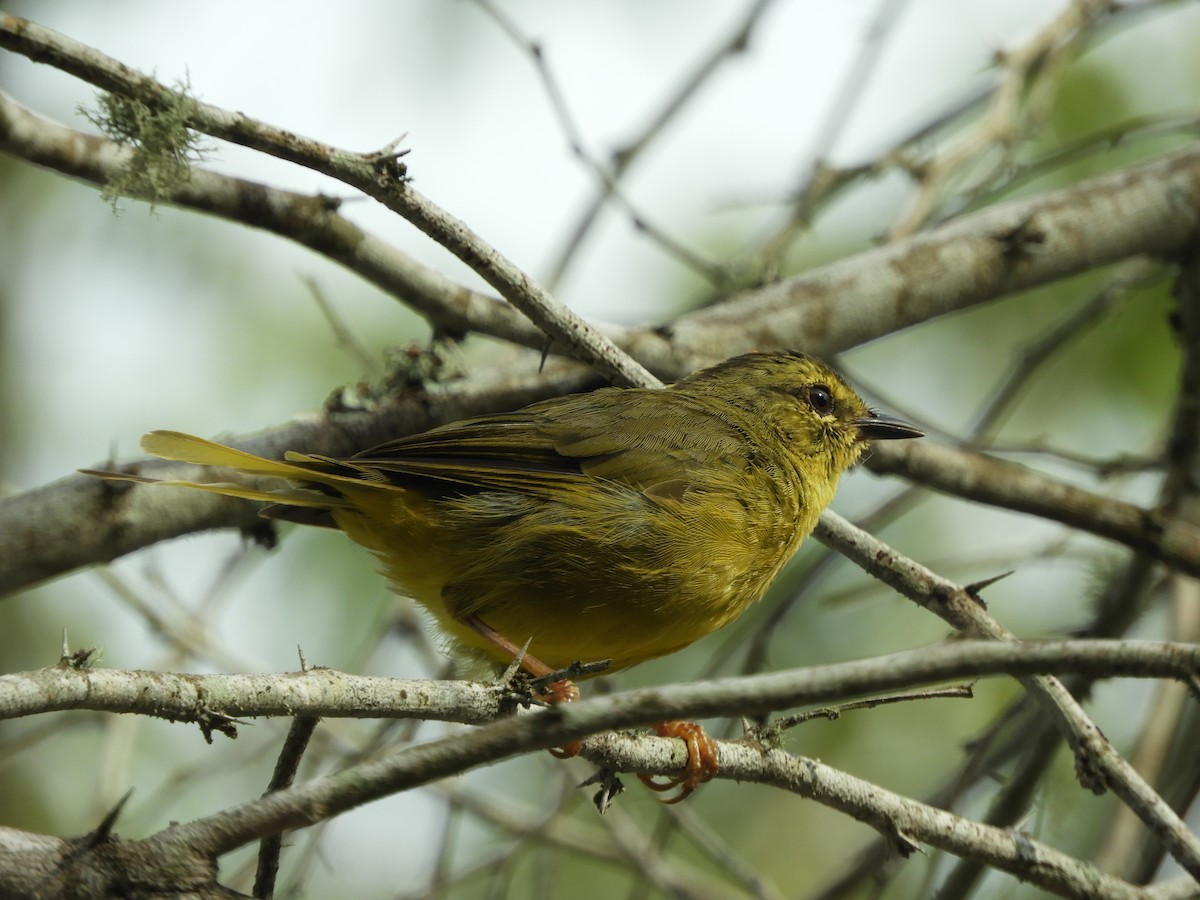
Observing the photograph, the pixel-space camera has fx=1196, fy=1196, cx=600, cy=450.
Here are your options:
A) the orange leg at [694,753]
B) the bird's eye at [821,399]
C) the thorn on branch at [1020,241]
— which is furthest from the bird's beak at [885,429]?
the orange leg at [694,753]

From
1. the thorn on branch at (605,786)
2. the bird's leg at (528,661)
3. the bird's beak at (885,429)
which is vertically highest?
the bird's beak at (885,429)

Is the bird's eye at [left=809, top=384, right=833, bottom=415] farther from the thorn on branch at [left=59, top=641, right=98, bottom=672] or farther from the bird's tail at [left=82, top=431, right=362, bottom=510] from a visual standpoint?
the thorn on branch at [left=59, top=641, right=98, bottom=672]

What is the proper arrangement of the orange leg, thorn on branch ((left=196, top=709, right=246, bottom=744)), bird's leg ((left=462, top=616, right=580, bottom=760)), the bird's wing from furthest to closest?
the bird's wing < bird's leg ((left=462, top=616, right=580, bottom=760)) < the orange leg < thorn on branch ((left=196, top=709, right=246, bottom=744))

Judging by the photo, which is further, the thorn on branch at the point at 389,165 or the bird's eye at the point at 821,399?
the bird's eye at the point at 821,399

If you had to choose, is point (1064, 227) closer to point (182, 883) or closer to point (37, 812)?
point (182, 883)

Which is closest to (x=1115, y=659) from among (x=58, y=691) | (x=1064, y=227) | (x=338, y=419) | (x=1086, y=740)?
(x=1086, y=740)

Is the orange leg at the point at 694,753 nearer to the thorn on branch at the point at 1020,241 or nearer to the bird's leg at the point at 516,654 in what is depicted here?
the bird's leg at the point at 516,654

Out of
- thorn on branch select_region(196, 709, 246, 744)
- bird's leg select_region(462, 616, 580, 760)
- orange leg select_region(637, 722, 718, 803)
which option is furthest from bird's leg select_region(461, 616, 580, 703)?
thorn on branch select_region(196, 709, 246, 744)

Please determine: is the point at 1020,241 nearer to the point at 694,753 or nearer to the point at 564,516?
the point at 564,516
